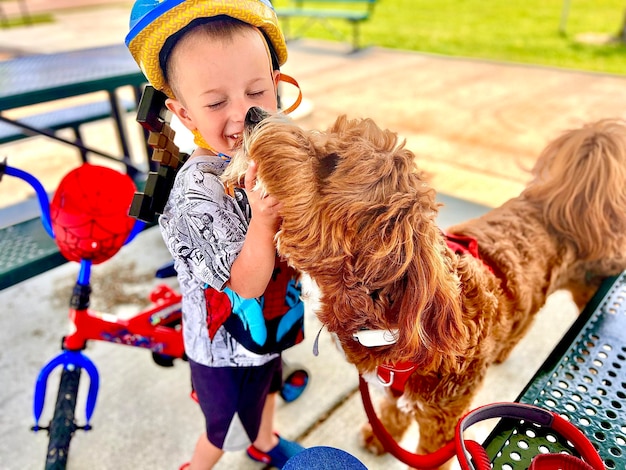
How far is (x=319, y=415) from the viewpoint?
7.62ft

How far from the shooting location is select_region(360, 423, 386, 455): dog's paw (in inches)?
83.2

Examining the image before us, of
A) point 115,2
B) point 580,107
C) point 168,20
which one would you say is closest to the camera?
point 168,20

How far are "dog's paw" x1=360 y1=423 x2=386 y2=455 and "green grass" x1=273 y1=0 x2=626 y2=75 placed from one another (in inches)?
305

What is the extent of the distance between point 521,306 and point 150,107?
1.36m

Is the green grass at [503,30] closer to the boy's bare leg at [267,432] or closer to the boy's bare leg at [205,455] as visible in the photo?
the boy's bare leg at [267,432]

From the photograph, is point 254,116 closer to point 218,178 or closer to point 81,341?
point 218,178

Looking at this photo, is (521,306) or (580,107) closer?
(521,306)

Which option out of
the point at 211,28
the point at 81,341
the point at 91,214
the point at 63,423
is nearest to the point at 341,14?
the point at 91,214

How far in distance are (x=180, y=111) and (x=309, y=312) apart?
5.42 feet

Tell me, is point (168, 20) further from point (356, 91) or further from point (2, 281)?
point (356, 91)

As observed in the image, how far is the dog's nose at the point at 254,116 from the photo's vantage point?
119 centimetres

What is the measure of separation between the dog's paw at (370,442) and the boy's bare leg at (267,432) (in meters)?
0.38

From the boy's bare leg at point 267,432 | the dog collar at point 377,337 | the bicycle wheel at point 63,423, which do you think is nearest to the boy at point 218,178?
the dog collar at point 377,337

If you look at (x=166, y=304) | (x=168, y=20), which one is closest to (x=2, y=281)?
(x=166, y=304)
